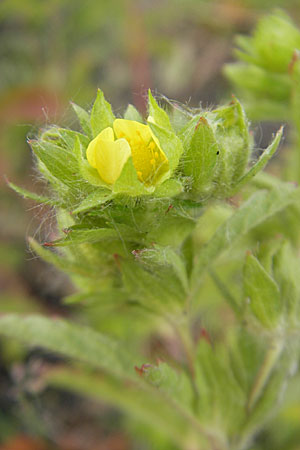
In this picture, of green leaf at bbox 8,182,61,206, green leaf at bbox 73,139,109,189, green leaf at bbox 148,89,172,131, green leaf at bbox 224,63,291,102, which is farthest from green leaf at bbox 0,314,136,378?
green leaf at bbox 224,63,291,102

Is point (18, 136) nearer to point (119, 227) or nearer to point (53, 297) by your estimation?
point (53, 297)

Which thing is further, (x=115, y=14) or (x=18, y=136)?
(x=115, y=14)

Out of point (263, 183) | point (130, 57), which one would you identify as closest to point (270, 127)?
point (130, 57)

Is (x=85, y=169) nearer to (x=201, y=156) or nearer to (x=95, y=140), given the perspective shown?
(x=95, y=140)

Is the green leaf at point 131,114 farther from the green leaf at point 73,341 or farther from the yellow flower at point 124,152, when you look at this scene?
the green leaf at point 73,341

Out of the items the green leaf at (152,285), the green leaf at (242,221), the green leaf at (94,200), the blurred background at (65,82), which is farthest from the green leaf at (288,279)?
the blurred background at (65,82)

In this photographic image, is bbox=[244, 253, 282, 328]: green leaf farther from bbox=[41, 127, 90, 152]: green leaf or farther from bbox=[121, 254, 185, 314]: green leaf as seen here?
bbox=[41, 127, 90, 152]: green leaf
